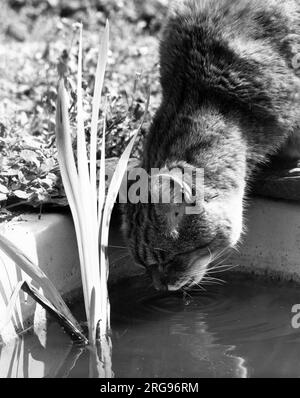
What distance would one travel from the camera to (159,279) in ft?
13.4

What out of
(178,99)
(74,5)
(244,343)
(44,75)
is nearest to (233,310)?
(244,343)

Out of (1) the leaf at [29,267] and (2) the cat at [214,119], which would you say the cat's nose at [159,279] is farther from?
(1) the leaf at [29,267]

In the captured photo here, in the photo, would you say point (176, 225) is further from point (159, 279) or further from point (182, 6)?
point (182, 6)

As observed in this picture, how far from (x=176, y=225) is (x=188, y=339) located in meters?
0.55

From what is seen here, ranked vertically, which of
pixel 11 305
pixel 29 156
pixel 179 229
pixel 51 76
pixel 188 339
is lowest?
pixel 188 339

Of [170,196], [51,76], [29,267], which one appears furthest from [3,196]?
[51,76]

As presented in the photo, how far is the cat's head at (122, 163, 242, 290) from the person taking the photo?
3.83m

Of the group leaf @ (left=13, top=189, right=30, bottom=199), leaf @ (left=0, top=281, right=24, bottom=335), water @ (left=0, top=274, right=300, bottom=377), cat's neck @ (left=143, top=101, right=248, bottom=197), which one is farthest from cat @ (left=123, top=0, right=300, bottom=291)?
leaf @ (left=0, top=281, right=24, bottom=335)

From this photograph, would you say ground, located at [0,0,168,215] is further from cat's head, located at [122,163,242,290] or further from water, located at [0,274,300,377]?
water, located at [0,274,300,377]

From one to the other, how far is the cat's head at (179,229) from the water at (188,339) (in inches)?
7.4

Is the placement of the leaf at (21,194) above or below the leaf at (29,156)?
below

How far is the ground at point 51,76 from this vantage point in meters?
4.25

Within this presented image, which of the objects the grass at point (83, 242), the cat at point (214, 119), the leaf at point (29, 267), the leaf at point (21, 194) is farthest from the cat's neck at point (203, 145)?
the leaf at point (29, 267)
